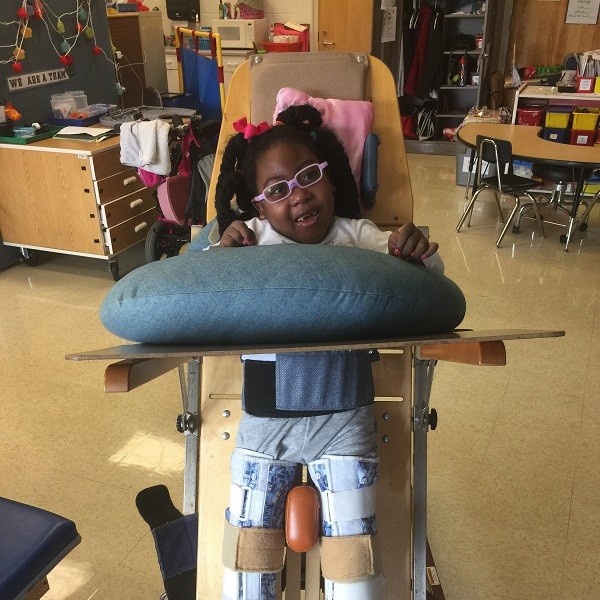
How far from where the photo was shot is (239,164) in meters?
1.52

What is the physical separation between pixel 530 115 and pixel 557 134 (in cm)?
26

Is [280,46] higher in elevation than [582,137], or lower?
higher

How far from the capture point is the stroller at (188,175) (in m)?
2.76

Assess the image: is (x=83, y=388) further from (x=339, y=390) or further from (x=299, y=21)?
(x=299, y=21)

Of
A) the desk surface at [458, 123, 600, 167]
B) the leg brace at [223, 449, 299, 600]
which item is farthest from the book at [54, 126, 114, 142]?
the leg brace at [223, 449, 299, 600]

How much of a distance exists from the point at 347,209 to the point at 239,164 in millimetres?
308

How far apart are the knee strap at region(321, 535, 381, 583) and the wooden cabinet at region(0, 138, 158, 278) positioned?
2.48 m

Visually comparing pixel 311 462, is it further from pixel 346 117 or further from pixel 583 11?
pixel 583 11

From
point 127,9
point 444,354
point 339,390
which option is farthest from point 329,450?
point 127,9

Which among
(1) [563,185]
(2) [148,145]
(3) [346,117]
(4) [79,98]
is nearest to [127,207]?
(2) [148,145]

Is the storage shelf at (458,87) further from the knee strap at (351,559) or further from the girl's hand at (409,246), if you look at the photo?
the knee strap at (351,559)

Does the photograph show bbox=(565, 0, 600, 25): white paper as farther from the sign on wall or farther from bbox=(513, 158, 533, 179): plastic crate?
the sign on wall

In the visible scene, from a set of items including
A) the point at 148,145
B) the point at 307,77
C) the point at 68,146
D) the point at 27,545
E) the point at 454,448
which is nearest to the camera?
the point at 27,545

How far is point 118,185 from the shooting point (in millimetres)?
3207
